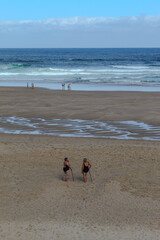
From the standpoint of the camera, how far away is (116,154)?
51.7 ft

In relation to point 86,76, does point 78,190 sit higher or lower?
lower

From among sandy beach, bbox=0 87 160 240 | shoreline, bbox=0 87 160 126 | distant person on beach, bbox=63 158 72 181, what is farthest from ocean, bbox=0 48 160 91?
distant person on beach, bbox=63 158 72 181

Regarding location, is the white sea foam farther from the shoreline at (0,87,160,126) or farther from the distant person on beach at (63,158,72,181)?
the distant person on beach at (63,158,72,181)

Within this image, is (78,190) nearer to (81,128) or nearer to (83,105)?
(81,128)

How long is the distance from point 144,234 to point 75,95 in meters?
25.8

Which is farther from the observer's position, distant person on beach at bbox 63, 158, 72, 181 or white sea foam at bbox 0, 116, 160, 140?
white sea foam at bbox 0, 116, 160, 140

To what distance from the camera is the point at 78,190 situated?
12.1 meters

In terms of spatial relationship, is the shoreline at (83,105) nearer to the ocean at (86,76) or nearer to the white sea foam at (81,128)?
the white sea foam at (81,128)

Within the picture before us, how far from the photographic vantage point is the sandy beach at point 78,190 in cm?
944

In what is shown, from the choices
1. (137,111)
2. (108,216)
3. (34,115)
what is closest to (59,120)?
(34,115)

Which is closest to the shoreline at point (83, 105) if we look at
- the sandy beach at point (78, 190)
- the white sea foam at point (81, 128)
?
the white sea foam at point (81, 128)

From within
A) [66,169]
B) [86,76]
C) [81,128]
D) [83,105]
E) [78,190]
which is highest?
[86,76]

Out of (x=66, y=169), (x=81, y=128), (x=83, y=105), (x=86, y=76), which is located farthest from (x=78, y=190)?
(x=86, y=76)

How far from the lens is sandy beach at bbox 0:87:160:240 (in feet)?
31.0
